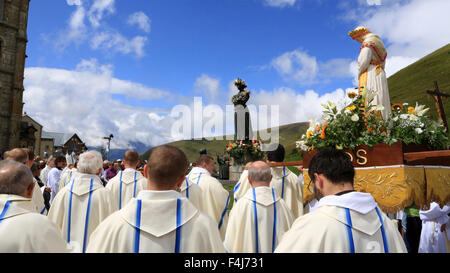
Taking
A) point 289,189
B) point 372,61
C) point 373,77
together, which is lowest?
point 289,189

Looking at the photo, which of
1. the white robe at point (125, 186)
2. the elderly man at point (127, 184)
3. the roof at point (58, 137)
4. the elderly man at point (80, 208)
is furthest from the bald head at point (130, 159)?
the roof at point (58, 137)

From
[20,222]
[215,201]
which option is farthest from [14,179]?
[215,201]

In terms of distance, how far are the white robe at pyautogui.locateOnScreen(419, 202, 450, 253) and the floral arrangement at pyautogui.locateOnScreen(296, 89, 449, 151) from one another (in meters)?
1.94

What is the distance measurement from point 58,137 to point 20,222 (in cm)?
11987

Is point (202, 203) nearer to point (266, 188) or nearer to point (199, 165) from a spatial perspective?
point (199, 165)

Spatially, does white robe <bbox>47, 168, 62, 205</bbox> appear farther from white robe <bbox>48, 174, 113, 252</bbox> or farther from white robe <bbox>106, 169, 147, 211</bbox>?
white robe <bbox>48, 174, 113, 252</bbox>

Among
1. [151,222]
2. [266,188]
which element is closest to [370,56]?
[266,188]

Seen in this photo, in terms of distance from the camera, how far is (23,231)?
84.8 inches

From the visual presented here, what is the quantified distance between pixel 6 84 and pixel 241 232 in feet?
126

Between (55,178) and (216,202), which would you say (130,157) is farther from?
(55,178)

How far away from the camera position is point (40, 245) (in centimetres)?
220

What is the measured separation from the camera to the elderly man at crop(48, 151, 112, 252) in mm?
4578

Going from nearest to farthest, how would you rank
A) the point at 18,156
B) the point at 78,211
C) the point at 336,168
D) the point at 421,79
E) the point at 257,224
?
the point at 336,168, the point at 257,224, the point at 78,211, the point at 18,156, the point at 421,79

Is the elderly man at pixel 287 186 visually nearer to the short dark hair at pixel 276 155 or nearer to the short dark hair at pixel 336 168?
the short dark hair at pixel 276 155
